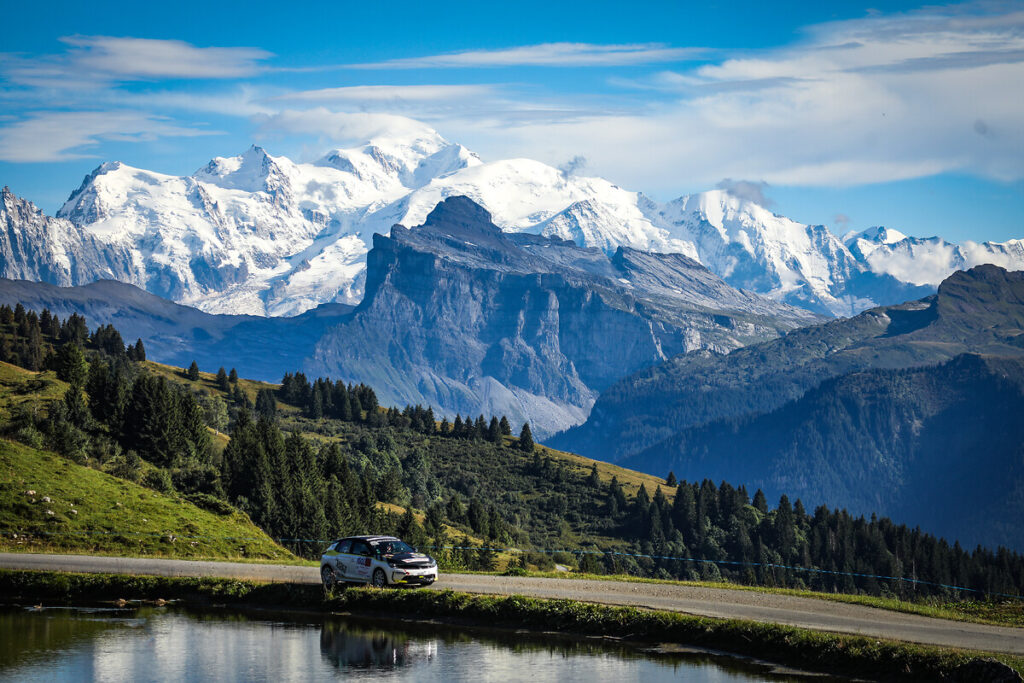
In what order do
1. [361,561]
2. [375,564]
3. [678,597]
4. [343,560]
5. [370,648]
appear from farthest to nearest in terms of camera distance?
[343,560]
[678,597]
[361,561]
[375,564]
[370,648]

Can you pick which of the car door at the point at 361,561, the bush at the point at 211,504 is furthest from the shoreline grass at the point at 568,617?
the bush at the point at 211,504

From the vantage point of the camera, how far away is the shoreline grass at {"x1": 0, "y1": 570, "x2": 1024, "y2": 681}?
4312cm

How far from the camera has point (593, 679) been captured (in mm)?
44094

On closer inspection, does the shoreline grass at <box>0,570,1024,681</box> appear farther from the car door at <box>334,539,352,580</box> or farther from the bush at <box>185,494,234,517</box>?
the bush at <box>185,494,234,517</box>

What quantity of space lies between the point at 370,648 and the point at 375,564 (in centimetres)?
913

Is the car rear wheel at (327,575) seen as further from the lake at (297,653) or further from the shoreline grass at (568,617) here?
the lake at (297,653)

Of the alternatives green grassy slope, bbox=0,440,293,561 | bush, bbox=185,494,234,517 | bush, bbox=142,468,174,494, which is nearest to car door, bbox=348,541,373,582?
green grassy slope, bbox=0,440,293,561

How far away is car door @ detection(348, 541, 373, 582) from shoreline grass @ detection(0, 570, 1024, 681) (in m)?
1.55

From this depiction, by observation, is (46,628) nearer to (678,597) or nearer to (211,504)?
(678,597)

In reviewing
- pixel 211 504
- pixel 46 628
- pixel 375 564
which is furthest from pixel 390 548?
pixel 211 504

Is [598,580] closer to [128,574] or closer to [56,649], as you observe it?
[128,574]

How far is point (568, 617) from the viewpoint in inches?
2089

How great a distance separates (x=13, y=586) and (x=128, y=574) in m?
5.74

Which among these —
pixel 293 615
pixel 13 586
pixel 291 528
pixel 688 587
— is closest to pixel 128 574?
pixel 13 586
